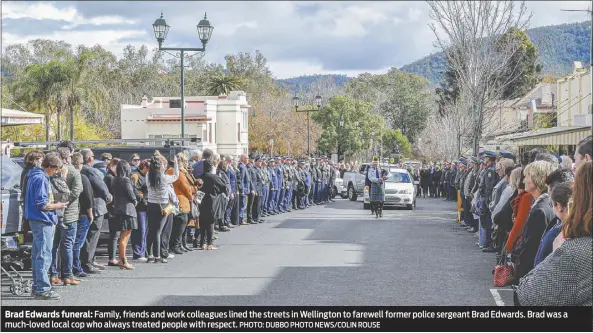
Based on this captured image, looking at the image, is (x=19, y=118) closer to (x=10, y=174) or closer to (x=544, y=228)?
(x=10, y=174)

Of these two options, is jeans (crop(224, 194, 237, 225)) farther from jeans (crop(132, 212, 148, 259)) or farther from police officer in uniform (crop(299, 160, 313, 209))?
police officer in uniform (crop(299, 160, 313, 209))

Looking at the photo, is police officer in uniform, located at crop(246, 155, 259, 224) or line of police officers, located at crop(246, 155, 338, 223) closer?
police officer in uniform, located at crop(246, 155, 259, 224)

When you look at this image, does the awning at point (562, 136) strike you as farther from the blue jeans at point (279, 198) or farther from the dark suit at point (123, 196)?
the dark suit at point (123, 196)

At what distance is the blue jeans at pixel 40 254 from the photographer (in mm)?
10406

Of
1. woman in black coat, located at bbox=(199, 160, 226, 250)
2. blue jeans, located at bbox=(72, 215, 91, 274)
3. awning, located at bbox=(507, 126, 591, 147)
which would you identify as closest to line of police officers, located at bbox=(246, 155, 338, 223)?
woman in black coat, located at bbox=(199, 160, 226, 250)

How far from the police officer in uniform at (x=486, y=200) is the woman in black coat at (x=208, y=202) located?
5.17 meters

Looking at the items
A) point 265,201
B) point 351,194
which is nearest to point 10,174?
point 265,201

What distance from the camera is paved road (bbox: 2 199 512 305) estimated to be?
10.5 meters

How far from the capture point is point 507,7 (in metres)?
31.5

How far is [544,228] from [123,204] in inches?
292

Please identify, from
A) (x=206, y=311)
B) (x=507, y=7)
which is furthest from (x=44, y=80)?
(x=206, y=311)

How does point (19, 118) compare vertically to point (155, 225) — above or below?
above

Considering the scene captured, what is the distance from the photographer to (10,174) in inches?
507

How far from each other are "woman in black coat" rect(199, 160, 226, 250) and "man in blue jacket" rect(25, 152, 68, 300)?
6.07 m
